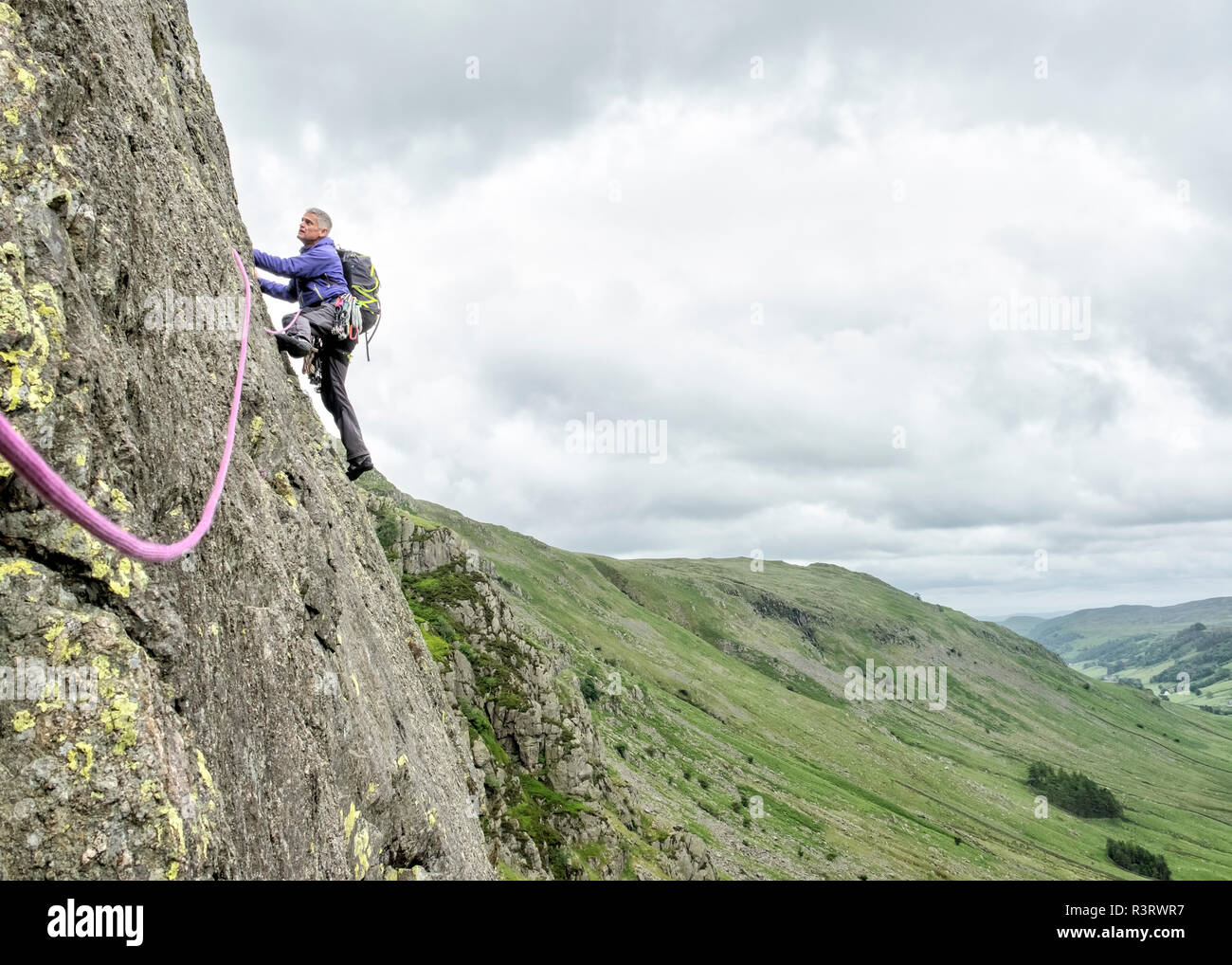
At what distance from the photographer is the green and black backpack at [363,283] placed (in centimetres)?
1611

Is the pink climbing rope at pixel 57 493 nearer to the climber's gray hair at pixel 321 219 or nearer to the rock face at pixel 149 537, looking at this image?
the rock face at pixel 149 537

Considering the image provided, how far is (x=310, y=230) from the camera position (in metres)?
15.3

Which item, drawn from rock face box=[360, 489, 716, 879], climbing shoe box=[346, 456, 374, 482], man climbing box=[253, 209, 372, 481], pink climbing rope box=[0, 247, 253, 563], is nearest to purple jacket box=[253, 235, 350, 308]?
man climbing box=[253, 209, 372, 481]

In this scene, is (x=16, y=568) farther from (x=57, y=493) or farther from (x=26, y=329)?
(x=57, y=493)

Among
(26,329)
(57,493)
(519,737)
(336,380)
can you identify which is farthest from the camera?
(519,737)

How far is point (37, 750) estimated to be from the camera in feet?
19.8

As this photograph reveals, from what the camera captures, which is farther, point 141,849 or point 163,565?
point 163,565

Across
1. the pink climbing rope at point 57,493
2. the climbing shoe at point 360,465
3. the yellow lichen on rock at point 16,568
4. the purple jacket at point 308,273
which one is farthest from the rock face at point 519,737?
the pink climbing rope at point 57,493

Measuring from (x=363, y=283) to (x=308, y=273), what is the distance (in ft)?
4.66

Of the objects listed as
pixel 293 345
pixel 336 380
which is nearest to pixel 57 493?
pixel 293 345

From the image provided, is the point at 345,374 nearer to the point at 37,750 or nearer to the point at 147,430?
the point at 147,430

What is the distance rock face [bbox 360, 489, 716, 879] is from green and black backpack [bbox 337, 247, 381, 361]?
31.4 meters
